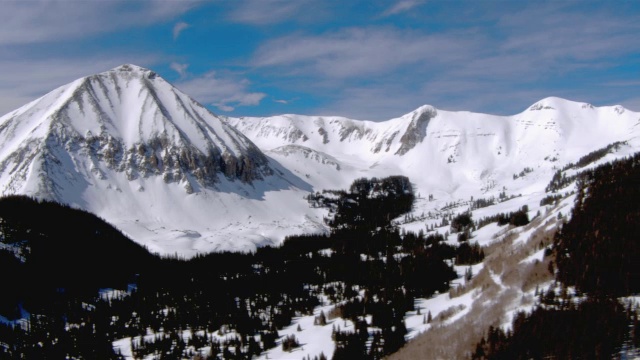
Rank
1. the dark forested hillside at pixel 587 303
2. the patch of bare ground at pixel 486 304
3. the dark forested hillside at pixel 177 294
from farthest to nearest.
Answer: the dark forested hillside at pixel 177 294, the patch of bare ground at pixel 486 304, the dark forested hillside at pixel 587 303

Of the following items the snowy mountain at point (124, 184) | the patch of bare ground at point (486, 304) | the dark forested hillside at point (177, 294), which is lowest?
the dark forested hillside at point (177, 294)

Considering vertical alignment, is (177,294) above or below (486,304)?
below

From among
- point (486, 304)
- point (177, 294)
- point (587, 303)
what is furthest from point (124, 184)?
point (587, 303)

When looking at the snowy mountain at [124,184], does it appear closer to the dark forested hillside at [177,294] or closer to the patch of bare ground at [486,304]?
the dark forested hillside at [177,294]

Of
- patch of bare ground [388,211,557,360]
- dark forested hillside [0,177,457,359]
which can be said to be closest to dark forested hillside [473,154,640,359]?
patch of bare ground [388,211,557,360]

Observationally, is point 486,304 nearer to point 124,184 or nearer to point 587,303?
point 587,303

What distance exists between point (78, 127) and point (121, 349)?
179623 millimetres

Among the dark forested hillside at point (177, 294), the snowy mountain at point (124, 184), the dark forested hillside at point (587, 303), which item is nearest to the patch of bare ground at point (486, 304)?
the dark forested hillside at point (587, 303)

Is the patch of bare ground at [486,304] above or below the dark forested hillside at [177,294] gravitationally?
above

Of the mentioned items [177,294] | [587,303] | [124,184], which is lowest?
[177,294]

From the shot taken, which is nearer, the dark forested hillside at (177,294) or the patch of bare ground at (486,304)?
the patch of bare ground at (486,304)

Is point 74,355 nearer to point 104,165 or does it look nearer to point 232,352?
point 232,352

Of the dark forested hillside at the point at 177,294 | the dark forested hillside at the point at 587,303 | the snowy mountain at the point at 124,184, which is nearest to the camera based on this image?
the dark forested hillside at the point at 587,303

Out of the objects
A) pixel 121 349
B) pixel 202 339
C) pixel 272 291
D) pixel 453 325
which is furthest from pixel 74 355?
pixel 453 325
